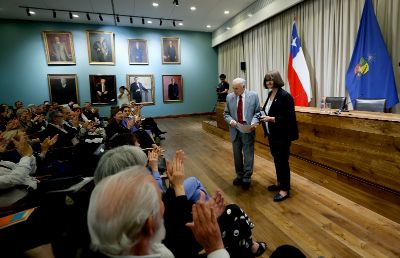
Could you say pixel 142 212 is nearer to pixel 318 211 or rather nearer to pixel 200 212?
pixel 200 212

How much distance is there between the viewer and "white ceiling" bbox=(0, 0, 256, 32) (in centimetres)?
759

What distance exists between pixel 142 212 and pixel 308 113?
3600mm

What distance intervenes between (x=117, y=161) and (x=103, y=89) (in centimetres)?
981

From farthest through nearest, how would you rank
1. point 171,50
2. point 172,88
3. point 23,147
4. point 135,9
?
1. point 172,88
2. point 171,50
3. point 135,9
4. point 23,147

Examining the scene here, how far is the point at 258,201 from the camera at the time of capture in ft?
10.1

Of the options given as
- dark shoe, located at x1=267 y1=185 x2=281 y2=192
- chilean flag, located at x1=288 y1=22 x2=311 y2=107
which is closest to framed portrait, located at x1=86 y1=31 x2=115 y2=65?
chilean flag, located at x1=288 y1=22 x2=311 y2=107

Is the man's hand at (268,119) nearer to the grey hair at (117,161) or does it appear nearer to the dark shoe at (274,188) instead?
the dark shoe at (274,188)

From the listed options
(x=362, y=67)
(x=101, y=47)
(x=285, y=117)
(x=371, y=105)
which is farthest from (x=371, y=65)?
(x=101, y=47)

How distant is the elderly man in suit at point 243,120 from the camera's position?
3.39m

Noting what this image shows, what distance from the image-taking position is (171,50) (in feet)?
36.6

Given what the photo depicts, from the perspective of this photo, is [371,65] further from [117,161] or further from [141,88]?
[141,88]

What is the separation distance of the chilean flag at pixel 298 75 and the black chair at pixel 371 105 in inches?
66.3

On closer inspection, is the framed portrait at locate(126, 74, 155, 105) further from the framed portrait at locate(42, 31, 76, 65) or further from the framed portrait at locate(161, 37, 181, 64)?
the framed portrait at locate(42, 31, 76, 65)

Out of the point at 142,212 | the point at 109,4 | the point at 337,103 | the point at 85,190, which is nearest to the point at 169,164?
the point at 85,190
